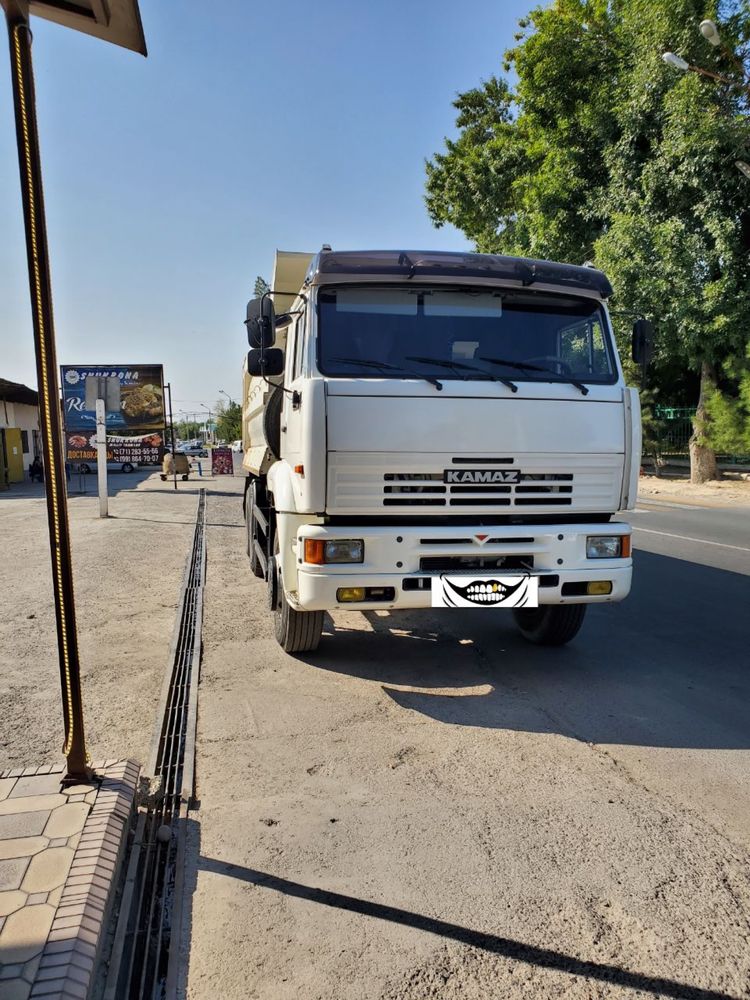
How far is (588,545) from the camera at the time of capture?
14.5ft

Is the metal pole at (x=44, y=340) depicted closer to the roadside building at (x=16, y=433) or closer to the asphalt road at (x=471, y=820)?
the asphalt road at (x=471, y=820)

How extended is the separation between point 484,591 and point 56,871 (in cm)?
268

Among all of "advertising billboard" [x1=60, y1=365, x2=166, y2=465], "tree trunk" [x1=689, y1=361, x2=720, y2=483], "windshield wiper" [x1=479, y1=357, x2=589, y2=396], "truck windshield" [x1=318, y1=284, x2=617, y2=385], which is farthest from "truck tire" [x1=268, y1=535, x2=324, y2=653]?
"advertising billboard" [x1=60, y1=365, x2=166, y2=465]

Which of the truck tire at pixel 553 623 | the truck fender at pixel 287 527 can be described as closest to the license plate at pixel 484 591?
the truck tire at pixel 553 623

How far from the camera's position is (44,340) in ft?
8.96

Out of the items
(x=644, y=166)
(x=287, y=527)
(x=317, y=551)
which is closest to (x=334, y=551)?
(x=317, y=551)

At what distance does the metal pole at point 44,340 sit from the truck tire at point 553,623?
3.31 metres

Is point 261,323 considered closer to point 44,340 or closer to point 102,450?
point 44,340

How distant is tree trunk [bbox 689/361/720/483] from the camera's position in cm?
1942

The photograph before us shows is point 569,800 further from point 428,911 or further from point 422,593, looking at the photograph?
point 422,593

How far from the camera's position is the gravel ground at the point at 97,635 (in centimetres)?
394

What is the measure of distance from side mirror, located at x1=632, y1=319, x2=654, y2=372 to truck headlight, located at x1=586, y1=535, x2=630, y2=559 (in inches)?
63.7

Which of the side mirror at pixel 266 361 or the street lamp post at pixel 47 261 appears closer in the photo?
the street lamp post at pixel 47 261

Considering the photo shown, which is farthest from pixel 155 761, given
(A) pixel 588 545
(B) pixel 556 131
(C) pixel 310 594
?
(B) pixel 556 131
